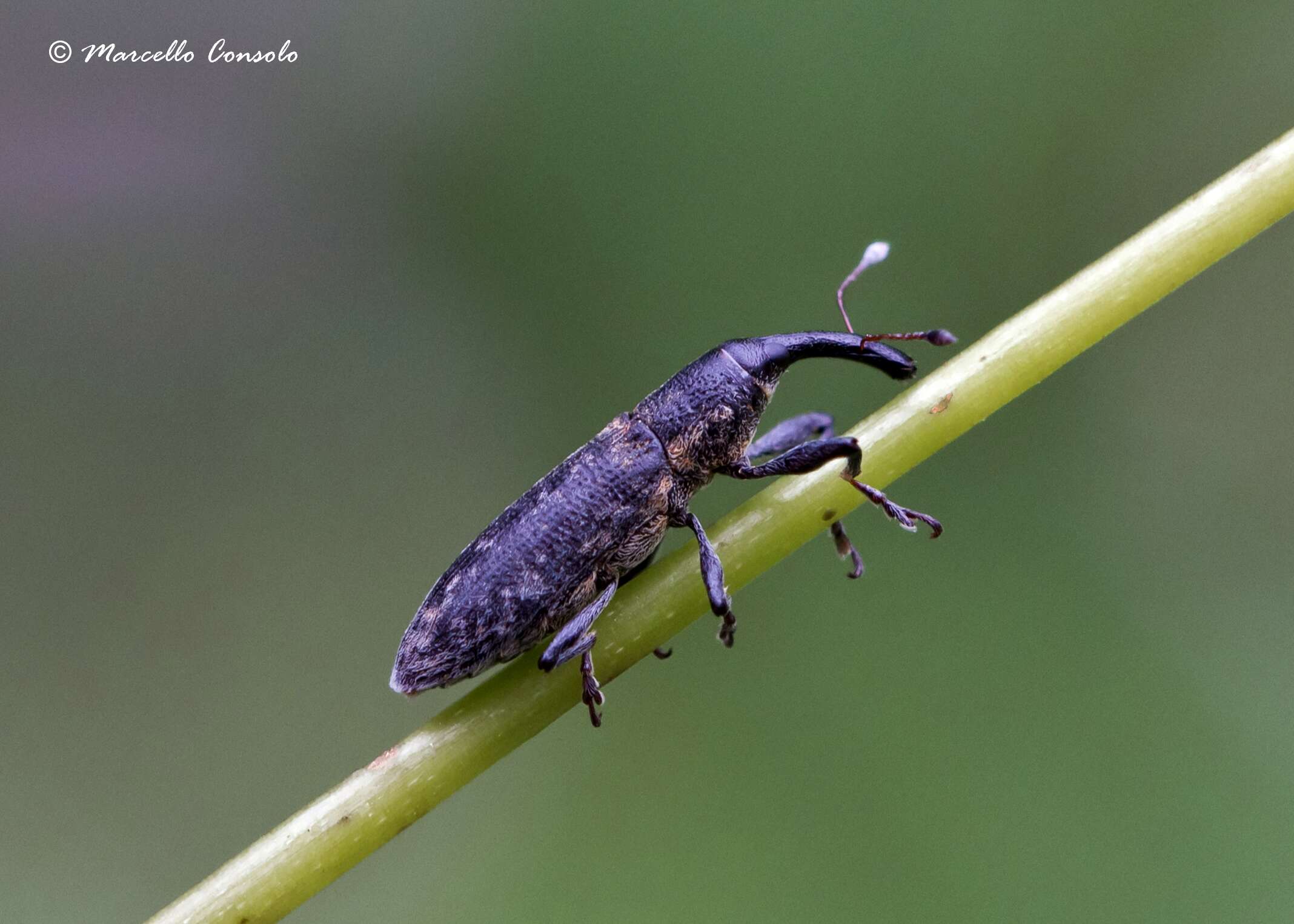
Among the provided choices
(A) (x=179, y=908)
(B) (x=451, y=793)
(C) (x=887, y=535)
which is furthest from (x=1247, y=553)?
(A) (x=179, y=908)

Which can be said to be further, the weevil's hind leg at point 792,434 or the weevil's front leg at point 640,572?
the weevil's hind leg at point 792,434

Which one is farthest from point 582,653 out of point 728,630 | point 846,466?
point 846,466

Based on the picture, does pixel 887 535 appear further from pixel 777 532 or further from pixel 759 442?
pixel 777 532

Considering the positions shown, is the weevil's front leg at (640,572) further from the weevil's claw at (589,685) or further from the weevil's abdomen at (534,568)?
the weevil's claw at (589,685)

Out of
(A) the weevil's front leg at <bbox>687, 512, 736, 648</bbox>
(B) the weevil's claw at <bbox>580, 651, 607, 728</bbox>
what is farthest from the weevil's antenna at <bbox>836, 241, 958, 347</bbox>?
(B) the weevil's claw at <bbox>580, 651, 607, 728</bbox>

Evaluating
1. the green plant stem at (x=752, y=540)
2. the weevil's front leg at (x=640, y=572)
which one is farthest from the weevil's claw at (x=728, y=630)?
the green plant stem at (x=752, y=540)

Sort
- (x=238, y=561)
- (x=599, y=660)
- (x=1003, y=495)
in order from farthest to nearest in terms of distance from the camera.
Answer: (x=238, y=561) → (x=1003, y=495) → (x=599, y=660)
